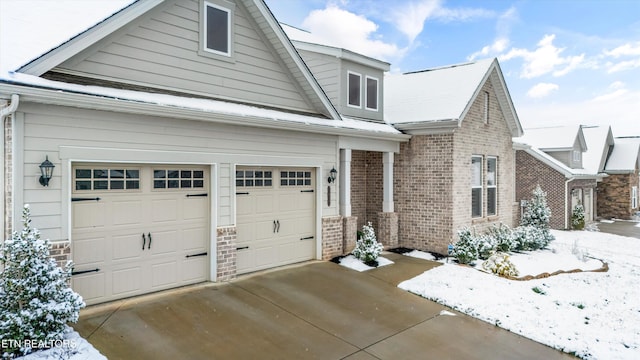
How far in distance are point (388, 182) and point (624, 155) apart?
2435cm

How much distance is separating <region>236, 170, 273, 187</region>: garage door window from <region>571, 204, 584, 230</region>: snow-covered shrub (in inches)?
709

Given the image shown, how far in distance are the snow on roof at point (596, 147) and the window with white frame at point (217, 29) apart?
2511 cm

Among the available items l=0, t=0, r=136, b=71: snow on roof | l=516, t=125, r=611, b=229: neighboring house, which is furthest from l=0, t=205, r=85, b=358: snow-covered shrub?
l=516, t=125, r=611, b=229: neighboring house

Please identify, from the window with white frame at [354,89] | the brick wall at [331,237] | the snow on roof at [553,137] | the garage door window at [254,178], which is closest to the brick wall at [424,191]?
the window with white frame at [354,89]

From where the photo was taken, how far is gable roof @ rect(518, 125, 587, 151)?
2297 centimetres

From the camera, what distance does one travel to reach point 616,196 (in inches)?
1040

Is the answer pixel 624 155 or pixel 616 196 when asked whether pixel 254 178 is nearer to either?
pixel 616 196

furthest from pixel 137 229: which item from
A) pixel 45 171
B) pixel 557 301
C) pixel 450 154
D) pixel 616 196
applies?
pixel 616 196

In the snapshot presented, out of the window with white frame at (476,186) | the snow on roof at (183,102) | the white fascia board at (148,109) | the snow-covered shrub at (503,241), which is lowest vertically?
the snow-covered shrub at (503,241)

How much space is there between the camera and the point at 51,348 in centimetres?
464

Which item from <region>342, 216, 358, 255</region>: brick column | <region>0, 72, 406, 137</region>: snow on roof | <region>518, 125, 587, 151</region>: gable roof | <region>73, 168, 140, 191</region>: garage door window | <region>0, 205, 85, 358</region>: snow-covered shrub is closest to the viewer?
<region>0, 205, 85, 358</region>: snow-covered shrub

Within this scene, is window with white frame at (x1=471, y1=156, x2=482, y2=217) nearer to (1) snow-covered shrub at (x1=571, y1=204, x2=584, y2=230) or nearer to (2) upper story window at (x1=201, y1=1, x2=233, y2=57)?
(2) upper story window at (x1=201, y1=1, x2=233, y2=57)

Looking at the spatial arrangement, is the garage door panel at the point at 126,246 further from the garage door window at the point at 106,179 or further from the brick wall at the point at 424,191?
the brick wall at the point at 424,191

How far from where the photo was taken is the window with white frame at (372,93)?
12.2 metres
